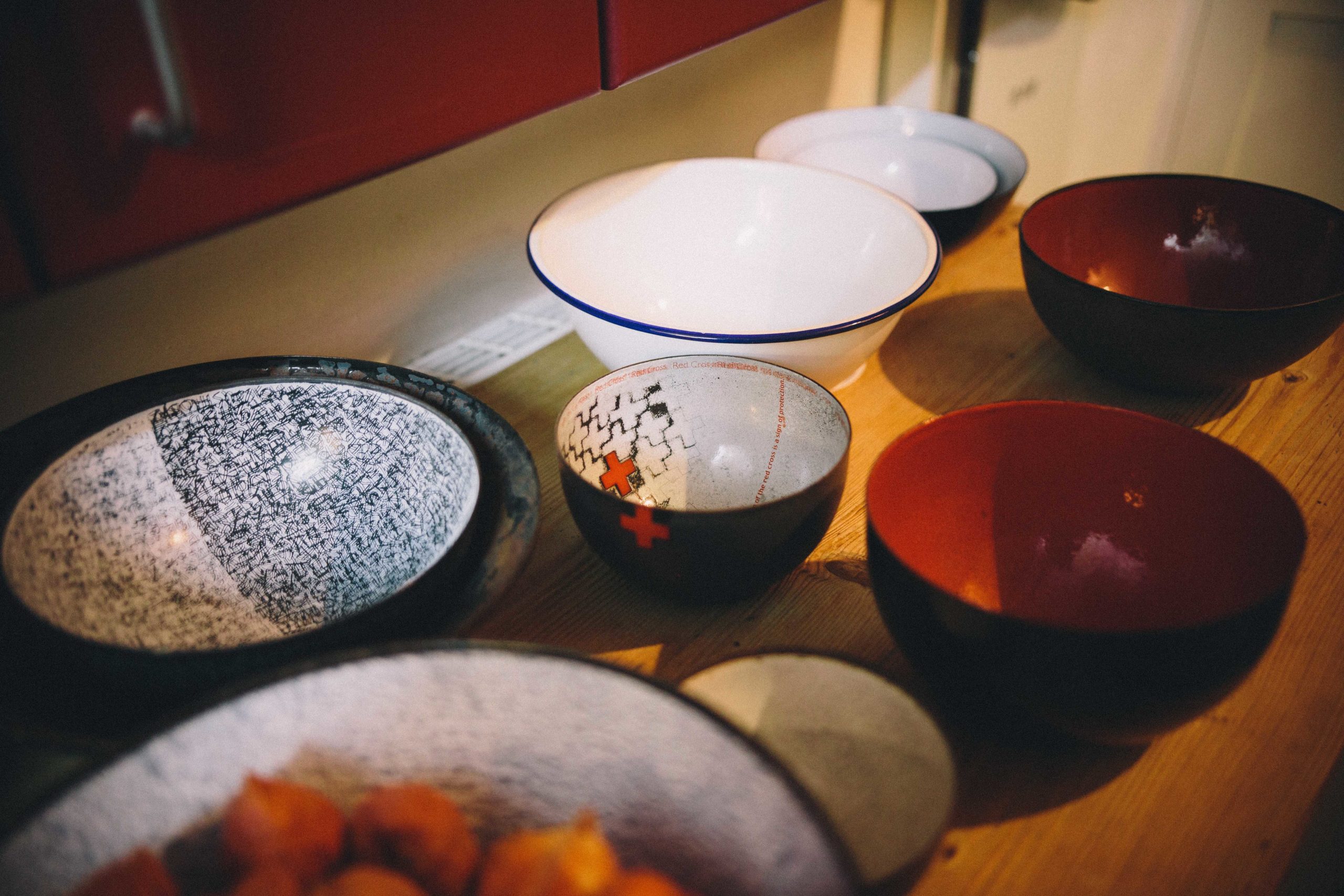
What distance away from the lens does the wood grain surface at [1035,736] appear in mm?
515

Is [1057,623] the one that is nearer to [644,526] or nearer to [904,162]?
[644,526]

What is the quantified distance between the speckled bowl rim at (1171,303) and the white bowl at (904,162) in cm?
22

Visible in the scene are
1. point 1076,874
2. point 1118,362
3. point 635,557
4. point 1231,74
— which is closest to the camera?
point 1076,874

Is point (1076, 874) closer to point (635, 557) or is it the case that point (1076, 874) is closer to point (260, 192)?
point (635, 557)

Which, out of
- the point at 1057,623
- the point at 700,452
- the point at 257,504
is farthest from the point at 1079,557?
the point at 257,504

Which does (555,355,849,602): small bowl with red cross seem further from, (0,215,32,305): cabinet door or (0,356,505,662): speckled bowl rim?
(0,215,32,305): cabinet door

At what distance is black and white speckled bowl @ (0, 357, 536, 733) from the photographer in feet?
1.81

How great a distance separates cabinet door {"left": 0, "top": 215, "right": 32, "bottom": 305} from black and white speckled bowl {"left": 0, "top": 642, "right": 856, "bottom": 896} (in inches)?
8.9

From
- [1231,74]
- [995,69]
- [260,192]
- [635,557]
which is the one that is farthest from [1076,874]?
[1231,74]

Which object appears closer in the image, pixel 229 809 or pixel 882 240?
pixel 229 809

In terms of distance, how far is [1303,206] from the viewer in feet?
2.91

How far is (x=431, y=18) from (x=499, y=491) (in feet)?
0.95

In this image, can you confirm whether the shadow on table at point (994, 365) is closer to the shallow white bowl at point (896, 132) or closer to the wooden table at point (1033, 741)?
the wooden table at point (1033, 741)

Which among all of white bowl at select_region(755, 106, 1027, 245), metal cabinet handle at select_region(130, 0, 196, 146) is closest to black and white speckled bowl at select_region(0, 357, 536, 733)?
metal cabinet handle at select_region(130, 0, 196, 146)
